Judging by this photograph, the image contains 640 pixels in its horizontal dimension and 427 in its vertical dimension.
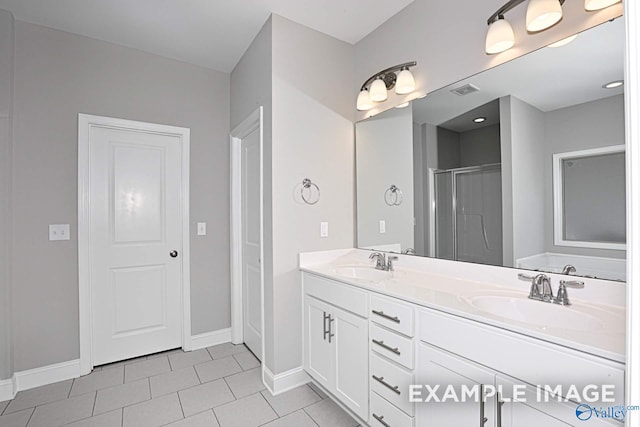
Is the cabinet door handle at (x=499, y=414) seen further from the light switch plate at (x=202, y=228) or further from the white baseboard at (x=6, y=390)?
the white baseboard at (x=6, y=390)

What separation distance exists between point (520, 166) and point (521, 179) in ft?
0.23

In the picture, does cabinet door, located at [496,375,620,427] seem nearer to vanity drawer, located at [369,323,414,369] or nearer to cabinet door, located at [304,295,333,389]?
vanity drawer, located at [369,323,414,369]

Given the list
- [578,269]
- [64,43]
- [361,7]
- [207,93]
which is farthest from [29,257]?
[578,269]

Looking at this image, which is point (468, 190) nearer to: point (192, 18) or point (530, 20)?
point (530, 20)

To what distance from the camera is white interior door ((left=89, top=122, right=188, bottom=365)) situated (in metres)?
2.51

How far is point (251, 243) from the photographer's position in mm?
2766

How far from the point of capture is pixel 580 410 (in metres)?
0.89

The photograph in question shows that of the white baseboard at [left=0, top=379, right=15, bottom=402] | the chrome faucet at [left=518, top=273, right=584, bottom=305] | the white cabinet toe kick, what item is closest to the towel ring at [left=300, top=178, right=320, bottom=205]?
the white cabinet toe kick

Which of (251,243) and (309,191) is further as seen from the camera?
(251,243)

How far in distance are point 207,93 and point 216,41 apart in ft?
1.91

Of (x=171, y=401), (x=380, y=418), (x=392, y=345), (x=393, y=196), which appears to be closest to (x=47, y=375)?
(x=171, y=401)

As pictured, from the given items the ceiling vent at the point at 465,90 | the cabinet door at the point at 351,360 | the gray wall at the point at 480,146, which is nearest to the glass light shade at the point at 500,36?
the ceiling vent at the point at 465,90

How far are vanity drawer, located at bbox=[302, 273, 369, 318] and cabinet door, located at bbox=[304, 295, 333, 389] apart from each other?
59mm

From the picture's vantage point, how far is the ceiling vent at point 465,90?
175cm
